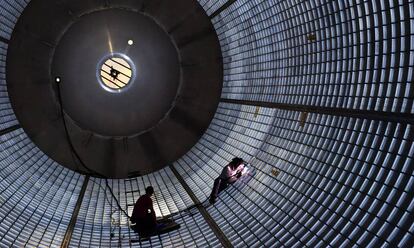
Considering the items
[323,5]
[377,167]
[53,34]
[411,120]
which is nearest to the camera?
[411,120]

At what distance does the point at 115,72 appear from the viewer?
8.16 meters

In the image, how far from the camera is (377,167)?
4.71 metres

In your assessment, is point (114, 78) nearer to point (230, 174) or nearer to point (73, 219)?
point (73, 219)

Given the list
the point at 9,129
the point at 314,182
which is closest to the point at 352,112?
the point at 314,182

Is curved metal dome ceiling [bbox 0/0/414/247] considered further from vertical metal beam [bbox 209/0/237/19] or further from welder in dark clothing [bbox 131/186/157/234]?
welder in dark clothing [bbox 131/186/157/234]

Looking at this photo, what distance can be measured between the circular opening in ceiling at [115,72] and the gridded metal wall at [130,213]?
1.99 m

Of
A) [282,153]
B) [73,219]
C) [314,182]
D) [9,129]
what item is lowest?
[314,182]

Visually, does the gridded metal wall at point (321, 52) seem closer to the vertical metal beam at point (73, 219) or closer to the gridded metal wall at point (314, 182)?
the gridded metal wall at point (314, 182)

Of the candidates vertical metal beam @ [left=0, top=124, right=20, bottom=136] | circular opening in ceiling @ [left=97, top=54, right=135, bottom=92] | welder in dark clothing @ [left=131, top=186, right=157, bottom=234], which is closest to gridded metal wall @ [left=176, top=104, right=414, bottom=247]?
welder in dark clothing @ [left=131, top=186, right=157, bottom=234]

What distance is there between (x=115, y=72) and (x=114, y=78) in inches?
5.0

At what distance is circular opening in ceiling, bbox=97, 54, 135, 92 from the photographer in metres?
8.04

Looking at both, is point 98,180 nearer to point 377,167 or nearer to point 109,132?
point 109,132

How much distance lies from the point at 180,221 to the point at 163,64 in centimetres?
323

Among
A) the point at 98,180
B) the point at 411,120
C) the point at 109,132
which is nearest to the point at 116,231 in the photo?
the point at 98,180
